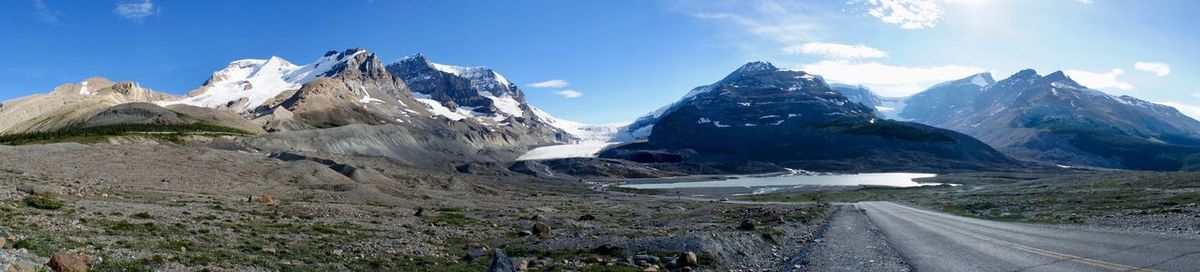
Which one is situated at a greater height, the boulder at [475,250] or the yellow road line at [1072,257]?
the yellow road line at [1072,257]

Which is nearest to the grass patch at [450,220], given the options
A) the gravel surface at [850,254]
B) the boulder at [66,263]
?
the gravel surface at [850,254]

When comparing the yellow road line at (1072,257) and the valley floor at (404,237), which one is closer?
the yellow road line at (1072,257)

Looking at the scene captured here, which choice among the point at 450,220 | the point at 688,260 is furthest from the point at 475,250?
the point at 450,220

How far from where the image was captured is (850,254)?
114 feet

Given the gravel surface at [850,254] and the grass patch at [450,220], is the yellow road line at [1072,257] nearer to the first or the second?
the gravel surface at [850,254]

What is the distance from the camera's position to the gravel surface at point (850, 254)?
97.1 feet

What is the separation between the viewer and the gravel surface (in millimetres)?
29609

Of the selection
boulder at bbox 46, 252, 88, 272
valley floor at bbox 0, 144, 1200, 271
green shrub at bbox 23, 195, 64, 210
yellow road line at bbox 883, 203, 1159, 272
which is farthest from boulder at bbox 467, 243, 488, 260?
green shrub at bbox 23, 195, 64, 210

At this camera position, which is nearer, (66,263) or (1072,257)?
(66,263)

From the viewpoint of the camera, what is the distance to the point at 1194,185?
4011 inches

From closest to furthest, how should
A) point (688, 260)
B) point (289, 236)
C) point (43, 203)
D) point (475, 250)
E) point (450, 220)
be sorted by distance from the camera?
point (688, 260) < point (475, 250) < point (289, 236) < point (43, 203) < point (450, 220)

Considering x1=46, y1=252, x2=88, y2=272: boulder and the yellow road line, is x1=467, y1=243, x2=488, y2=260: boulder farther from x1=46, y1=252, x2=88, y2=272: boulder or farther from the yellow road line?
the yellow road line

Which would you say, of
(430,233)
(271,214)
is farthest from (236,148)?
(430,233)

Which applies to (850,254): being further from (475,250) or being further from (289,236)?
(289,236)
